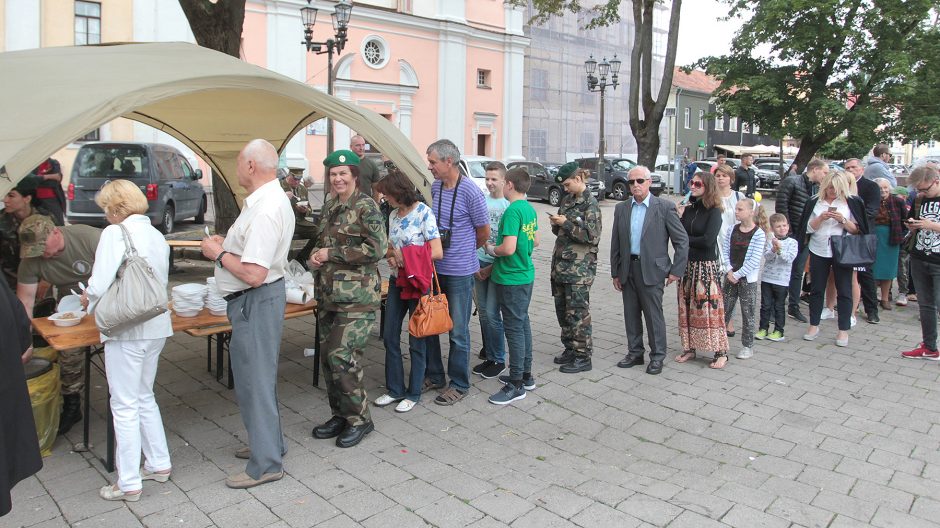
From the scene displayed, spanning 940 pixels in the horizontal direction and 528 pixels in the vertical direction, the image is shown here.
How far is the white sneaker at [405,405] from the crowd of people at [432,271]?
0.04 feet

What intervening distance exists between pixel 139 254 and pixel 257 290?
598 millimetres

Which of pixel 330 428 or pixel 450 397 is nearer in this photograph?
pixel 330 428

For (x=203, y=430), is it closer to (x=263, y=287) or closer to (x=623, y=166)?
(x=263, y=287)

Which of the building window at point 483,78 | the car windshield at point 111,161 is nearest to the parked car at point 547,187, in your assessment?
the building window at point 483,78

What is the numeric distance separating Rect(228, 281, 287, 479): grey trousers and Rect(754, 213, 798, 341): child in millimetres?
5090

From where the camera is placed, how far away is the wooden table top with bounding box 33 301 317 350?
389 centimetres

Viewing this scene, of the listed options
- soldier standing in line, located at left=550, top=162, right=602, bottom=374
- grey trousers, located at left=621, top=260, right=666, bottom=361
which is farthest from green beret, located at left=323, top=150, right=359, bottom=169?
grey trousers, located at left=621, top=260, right=666, bottom=361

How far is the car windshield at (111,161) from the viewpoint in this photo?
513 inches

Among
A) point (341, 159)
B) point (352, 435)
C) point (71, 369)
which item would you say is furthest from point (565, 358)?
point (71, 369)

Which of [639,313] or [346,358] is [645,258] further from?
[346,358]

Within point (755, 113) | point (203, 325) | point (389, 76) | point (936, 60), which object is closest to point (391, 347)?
point (203, 325)

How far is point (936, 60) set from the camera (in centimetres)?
1593

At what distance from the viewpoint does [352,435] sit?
4.33 metres

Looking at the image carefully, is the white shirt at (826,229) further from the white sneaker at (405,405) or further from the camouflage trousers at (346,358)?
the camouflage trousers at (346,358)
